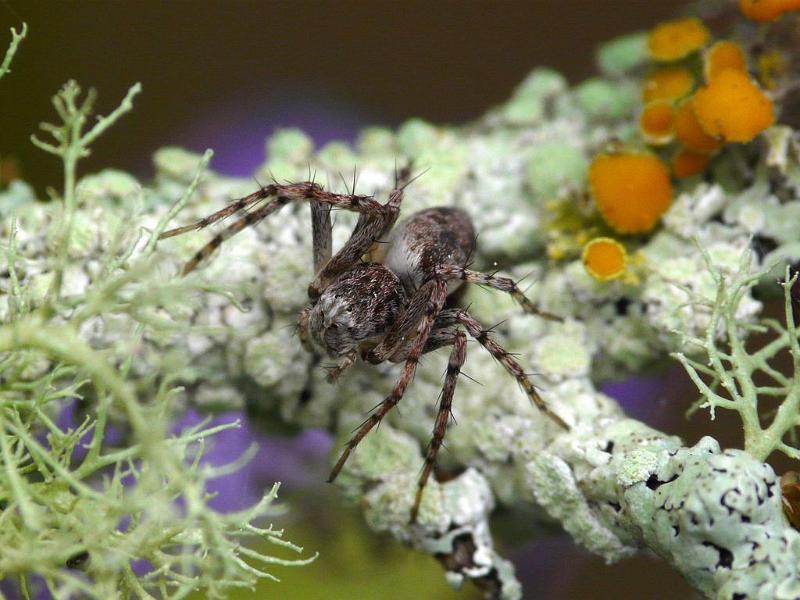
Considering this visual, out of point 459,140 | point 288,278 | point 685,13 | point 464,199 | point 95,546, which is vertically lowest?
point 95,546

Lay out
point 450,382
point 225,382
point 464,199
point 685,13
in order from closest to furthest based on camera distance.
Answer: point 450,382 < point 225,382 < point 464,199 < point 685,13

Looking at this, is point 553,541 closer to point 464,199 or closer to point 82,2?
point 464,199

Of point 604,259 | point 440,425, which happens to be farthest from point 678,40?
point 440,425

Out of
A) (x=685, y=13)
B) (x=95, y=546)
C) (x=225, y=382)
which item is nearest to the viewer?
(x=95, y=546)

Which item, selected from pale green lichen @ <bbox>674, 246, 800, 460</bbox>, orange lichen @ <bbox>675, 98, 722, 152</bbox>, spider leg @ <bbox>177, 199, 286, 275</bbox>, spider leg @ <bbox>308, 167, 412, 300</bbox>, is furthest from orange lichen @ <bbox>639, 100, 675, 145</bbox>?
spider leg @ <bbox>177, 199, 286, 275</bbox>

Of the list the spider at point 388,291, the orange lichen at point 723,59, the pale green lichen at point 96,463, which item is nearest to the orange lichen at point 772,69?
the orange lichen at point 723,59

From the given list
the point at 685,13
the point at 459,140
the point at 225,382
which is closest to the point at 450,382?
the point at 225,382

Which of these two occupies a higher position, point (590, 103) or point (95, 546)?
point (590, 103)
